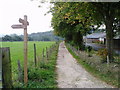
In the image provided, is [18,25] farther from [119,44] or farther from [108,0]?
→ [119,44]

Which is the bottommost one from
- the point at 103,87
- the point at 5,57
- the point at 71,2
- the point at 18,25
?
the point at 103,87

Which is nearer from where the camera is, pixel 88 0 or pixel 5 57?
pixel 5 57

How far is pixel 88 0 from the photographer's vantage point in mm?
8414

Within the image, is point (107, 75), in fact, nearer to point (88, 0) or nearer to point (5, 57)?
point (88, 0)

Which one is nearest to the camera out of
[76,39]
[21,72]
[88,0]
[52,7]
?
[21,72]

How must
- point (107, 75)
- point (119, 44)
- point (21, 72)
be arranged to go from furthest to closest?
1. point (119, 44)
2. point (107, 75)
3. point (21, 72)

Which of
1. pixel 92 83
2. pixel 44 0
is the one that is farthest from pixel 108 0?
pixel 92 83

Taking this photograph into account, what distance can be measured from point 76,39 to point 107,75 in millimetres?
17908

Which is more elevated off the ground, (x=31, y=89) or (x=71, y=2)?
(x=71, y=2)

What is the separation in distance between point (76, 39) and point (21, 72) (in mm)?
20136

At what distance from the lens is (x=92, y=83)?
6.56m

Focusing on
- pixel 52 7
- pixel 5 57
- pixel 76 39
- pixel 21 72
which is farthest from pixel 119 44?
pixel 5 57

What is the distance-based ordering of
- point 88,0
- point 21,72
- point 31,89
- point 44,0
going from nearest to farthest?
1. point 31,89
2. point 21,72
3. point 88,0
4. point 44,0

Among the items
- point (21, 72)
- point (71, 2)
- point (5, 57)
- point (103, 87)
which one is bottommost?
point (103, 87)
